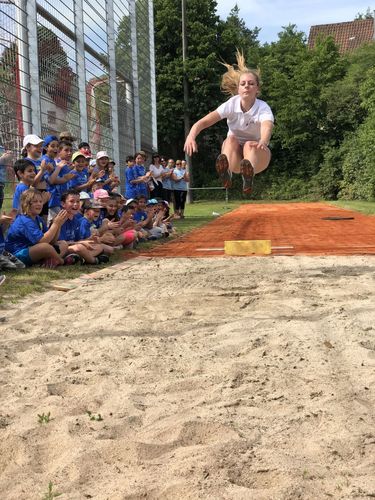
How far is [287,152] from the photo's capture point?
909 inches

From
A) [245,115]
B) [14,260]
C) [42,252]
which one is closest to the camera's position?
[245,115]

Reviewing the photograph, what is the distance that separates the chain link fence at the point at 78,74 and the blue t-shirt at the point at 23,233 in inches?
27.3

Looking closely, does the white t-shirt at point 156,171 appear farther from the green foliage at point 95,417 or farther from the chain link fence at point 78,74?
the green foliage at point 95,417

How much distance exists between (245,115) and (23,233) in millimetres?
2528

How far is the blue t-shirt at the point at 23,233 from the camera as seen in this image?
5.84m

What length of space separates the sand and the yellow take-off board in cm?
257

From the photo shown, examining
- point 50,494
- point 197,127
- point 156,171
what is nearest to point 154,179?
point 156,171

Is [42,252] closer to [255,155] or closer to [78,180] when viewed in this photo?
[78,180]

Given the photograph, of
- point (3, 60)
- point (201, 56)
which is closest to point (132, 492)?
point (3, 60)

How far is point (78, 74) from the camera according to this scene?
10.8m

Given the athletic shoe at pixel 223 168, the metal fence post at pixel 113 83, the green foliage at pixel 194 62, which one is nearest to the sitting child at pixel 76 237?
the athletic shoe at pixel 223 168

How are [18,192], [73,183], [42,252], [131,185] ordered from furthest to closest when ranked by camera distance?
[131,185] < [73,183] < [18,192] < [42,252]

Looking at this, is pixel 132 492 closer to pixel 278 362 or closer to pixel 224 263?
pixel 278 362

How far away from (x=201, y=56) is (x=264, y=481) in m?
20.3
